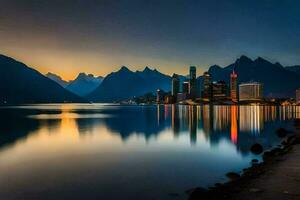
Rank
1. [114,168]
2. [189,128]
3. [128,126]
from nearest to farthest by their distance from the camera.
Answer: [114,168] → [189,128] → [128,126]

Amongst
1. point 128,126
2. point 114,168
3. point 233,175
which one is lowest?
point 114,168

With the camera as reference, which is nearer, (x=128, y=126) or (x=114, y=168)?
(x=114, y=168)

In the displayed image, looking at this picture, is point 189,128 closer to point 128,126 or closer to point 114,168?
point 128,126

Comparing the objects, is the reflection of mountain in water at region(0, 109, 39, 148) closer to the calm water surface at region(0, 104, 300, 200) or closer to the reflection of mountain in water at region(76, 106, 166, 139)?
the calm water surface at region(0, 104, 300, 200)

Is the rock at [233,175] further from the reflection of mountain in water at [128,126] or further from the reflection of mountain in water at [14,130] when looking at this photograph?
the reflection of mountain in water at [14,130]

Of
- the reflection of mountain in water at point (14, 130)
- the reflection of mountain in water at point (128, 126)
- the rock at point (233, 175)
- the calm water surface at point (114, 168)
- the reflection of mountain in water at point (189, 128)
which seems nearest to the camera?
the calm water surface at point (114, 168)

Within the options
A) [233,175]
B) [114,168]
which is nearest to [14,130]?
[114,168]

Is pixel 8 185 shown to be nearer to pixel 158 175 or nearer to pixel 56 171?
pixel 56 171

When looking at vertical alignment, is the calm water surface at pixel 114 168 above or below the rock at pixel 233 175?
below

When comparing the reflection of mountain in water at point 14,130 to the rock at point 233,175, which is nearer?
the rock at point 233,175

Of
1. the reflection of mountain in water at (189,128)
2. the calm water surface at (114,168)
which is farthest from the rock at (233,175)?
the reflection of mountain in water at (189,128)

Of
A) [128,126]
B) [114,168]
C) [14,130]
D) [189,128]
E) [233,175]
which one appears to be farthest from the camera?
[128,126]

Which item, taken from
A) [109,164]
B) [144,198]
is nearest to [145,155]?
[109,164]

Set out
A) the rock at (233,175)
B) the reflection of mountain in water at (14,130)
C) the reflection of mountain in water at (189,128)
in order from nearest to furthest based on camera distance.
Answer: the rock at (233,175), the reflection of mountain in water at (14,130), the reflection of mountain in water at (189,128)
